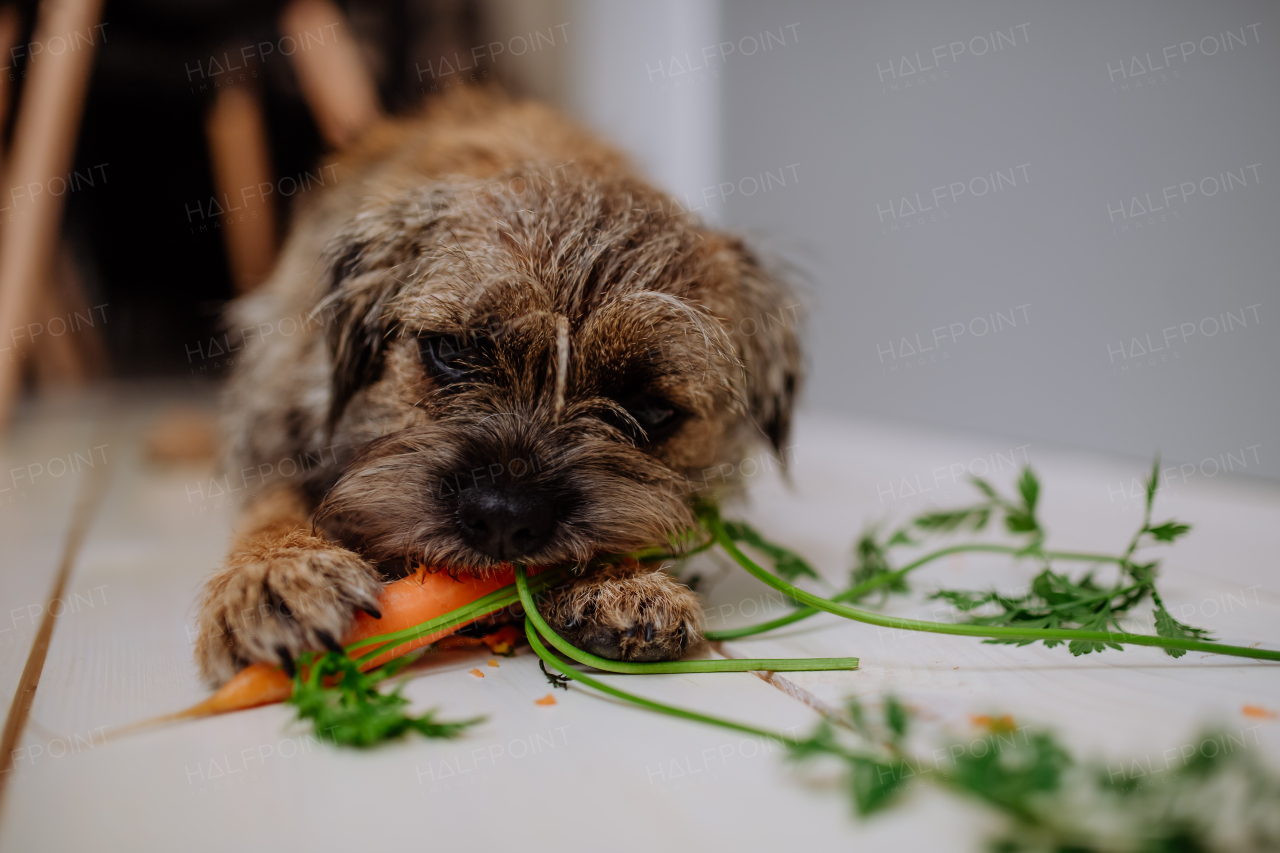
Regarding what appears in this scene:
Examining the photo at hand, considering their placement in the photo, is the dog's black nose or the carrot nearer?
the carrot

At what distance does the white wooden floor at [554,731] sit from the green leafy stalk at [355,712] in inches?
1.2

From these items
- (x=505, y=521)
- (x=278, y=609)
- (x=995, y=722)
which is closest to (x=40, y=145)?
(x=278, y=609)

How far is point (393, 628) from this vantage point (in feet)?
4.99

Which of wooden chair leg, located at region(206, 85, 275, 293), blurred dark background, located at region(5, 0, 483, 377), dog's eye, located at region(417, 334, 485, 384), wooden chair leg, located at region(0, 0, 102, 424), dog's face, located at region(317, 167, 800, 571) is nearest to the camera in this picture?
dog's face, located at region(317, 167, 800, 571)

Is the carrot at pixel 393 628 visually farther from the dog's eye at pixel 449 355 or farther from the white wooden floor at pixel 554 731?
the dog's eye at pixel 449 355

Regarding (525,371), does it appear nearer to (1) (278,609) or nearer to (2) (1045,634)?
(1) (278,609)

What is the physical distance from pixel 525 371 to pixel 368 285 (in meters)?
0.50

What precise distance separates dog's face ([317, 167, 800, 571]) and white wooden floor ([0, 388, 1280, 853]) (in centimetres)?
30

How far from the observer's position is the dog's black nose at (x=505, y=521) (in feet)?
5.10

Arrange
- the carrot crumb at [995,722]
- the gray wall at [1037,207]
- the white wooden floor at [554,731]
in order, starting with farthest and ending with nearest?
1. the gray wall at [1037,207]
2. the carrot crumb at [995,722]
3. the white wooden floor at [554,731]

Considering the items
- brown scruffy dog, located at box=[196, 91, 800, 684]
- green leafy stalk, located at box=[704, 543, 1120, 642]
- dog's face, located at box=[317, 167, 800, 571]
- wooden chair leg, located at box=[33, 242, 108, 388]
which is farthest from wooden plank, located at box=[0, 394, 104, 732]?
green leafy stalk, located at box=[704, 543, 1120, 642]

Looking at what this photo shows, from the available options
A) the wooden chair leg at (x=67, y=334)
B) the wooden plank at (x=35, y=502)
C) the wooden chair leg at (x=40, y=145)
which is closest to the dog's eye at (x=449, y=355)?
the wooden plank at (x=35, y=502)

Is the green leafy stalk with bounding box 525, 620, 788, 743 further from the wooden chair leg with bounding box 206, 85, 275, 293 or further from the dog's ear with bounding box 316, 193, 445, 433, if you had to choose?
the wooden chair leg with bounding box 206, 85, 275, 293

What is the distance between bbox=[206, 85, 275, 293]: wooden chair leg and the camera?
4281 mm
